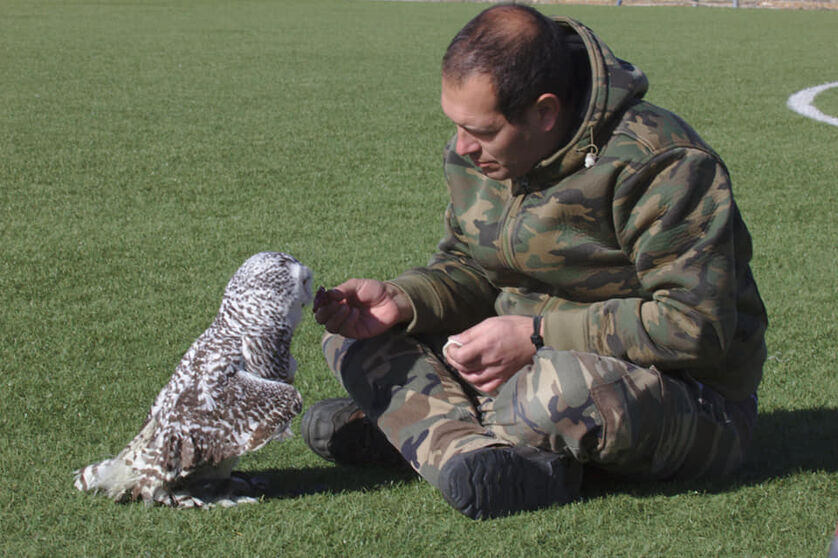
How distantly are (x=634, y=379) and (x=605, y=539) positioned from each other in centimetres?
52

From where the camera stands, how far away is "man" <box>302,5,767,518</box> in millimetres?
3092

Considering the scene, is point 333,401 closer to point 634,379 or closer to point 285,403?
point 285,403

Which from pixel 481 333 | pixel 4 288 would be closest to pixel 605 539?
pixel 481 333

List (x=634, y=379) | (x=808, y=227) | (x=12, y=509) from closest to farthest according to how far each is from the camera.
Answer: (x=634, y=379) < (x=12, y=509) < (x=808, y=227)

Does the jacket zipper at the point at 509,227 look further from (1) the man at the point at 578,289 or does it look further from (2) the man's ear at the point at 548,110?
(2) the man's ear at the point at 548,110

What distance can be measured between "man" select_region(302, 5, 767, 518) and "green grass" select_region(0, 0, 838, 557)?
21cm

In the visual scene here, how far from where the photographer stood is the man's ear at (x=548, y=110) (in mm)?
3148

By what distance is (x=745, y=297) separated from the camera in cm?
333

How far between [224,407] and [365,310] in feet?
2.46

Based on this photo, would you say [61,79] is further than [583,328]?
Yes

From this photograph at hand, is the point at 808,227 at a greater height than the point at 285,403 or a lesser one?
lesser

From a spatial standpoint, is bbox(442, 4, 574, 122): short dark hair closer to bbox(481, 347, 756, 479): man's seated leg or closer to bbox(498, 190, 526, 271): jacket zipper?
bbox(498, 190, 526, 271): jacket zipper

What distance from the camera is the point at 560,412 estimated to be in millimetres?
3170

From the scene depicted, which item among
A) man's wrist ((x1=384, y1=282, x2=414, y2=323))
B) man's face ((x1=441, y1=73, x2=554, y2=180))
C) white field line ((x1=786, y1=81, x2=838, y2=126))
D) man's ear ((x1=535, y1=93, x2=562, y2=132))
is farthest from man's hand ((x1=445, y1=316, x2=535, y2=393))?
white field line ((x1=786, y1=81, x2=838, y2=126))
